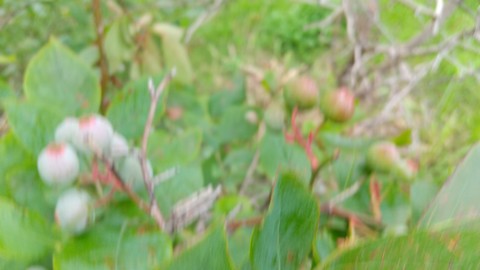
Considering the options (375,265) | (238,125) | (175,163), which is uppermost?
(375,265)

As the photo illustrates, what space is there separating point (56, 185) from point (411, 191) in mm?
413

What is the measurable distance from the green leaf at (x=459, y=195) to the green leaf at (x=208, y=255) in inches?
7.6

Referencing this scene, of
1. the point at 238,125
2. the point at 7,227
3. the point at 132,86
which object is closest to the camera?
the point at 7,227

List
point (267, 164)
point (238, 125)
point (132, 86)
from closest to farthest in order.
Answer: point (132, 86)
point (267, 164)
point (238, 125)

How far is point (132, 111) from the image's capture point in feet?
1.82

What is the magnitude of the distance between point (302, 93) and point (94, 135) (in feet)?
0.91

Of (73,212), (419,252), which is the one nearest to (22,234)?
(73,212)

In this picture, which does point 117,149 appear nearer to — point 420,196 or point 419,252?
point 419,252

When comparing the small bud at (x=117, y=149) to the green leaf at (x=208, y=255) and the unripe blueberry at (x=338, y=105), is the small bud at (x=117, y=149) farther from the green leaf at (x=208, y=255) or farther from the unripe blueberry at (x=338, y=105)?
the unripe blueberry at (x=338, y=105)

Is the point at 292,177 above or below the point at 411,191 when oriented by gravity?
above

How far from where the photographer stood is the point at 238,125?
94 centimetres

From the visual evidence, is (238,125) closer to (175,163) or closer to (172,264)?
(175,163)

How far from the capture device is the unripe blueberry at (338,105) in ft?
2.04

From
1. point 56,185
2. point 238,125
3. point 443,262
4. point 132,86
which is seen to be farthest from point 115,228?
point 238,125
